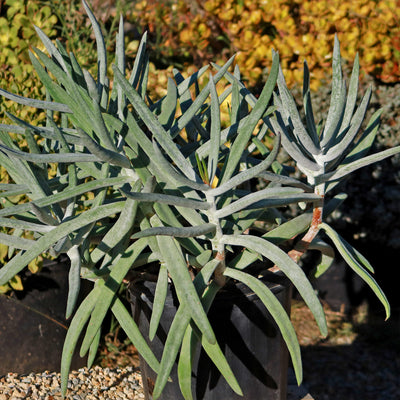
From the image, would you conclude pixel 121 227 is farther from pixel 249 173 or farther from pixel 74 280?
pixel 249 173

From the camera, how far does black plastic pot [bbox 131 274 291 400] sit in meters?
1.07

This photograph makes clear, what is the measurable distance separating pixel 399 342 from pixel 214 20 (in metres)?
1.81

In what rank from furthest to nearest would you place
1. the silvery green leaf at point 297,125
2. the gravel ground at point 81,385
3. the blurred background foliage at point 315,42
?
1. the blurred background foliage at point 315,42
2. the gravel ground at point 81,385
3. the silvery green leaf at point 297,125

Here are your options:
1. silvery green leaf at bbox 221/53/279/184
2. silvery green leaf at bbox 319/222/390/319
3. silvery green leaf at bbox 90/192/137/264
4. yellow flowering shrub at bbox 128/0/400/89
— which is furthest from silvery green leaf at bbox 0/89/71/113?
yellow flowering shrub at bbox 128/0/400/89

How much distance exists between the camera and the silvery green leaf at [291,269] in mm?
929

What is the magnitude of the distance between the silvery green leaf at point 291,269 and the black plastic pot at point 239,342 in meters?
0.14

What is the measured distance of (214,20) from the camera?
2.67 m

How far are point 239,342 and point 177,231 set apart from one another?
33cm

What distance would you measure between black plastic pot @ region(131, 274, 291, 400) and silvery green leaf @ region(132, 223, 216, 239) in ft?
0.60

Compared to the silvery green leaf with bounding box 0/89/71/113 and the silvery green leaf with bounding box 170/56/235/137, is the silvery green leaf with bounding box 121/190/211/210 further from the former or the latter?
the silvery green leaf with bounding box 0/89/71/113

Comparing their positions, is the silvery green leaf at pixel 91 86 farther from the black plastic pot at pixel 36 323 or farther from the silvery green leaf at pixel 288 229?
the black plastic pot at pixel 36 323

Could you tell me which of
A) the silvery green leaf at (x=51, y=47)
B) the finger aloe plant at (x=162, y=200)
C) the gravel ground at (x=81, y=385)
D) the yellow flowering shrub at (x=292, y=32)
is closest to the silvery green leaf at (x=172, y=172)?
the finger aloe plant at (x=162, y=200)

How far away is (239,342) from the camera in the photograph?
1.07m

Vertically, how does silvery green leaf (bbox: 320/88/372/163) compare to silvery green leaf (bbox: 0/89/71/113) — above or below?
below
